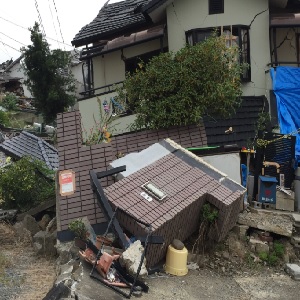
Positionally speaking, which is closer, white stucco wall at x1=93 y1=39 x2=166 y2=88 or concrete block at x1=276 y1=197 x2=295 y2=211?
concrete block at x1=276 y1=197 x2=295 y2=211

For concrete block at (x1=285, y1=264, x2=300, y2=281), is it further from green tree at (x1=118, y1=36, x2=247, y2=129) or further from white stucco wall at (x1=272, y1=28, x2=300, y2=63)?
white stucco wall at (x1=272, y1=28, x2=300, y2=63)

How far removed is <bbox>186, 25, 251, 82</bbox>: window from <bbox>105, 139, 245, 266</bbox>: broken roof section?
6363 millimetres

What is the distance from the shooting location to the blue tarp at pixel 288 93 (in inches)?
488

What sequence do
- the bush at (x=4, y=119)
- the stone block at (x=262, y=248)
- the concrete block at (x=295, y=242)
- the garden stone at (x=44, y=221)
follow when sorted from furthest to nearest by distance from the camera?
the bush at (x=4, y=119), the garden stone at (x=44, y=221), the concrete block at (x=295, y=242), the stone block at (x=262, y=248)

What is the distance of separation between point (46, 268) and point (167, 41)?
9.42 m

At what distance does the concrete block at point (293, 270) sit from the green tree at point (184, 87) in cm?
401

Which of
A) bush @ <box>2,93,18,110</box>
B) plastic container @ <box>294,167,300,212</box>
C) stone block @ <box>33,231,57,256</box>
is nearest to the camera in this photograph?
stone block @ <box>33,231,57,256</box>

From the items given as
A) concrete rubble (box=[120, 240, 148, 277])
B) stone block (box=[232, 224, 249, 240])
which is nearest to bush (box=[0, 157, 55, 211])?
stone block (box=[232, 224, 249, 240])

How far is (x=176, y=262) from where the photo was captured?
22.9 feet

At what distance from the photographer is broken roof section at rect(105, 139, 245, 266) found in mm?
6973

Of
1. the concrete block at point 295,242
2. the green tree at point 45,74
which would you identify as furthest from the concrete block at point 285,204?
the green tree at point 45,74

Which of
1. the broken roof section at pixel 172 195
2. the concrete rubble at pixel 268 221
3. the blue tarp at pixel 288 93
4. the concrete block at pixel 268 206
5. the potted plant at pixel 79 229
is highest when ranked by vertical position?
the blue tarp at pixel 288 93

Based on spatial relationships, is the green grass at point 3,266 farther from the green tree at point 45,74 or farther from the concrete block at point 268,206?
the green tree at point 45,74

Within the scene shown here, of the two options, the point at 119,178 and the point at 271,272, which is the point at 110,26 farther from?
the point at 271,272
